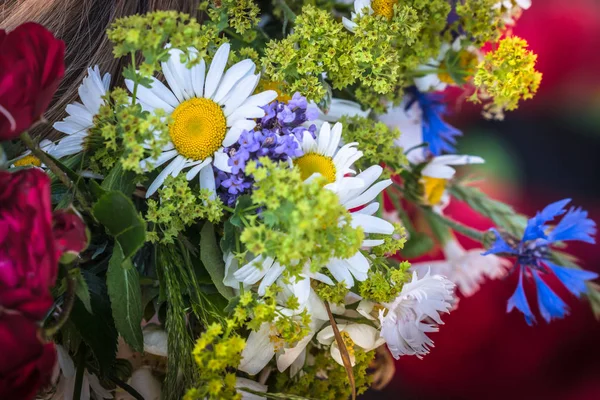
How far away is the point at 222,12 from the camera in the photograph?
1.60 feet

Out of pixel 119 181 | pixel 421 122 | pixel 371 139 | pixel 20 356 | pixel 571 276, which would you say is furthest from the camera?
pixel 421 122

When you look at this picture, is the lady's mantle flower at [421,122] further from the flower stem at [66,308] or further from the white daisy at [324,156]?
the flower stem at [66,308]

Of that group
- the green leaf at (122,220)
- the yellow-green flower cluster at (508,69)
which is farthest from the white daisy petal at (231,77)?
the yellow-green flower cluster at (508,69)

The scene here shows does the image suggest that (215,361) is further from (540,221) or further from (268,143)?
(540,221)

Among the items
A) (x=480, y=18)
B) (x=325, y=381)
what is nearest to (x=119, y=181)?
(x=325, y=381)

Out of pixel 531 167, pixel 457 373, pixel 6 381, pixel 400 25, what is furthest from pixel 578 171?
pixel 6 381

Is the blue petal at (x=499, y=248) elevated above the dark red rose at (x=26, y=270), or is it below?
below

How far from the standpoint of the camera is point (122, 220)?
379 millimetres

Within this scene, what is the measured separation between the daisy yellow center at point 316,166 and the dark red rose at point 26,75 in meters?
0.17

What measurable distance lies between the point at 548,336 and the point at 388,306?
499 millimetres

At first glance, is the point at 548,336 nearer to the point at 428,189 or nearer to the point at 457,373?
the point at 457,373

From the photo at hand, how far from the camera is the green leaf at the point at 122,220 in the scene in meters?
0.37

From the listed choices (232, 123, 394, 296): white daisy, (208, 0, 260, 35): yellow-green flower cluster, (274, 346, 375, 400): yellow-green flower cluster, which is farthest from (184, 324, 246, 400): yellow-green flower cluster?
(208, 0, 260, 35): yellow-green flower cluster

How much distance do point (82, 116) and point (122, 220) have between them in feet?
0.38
